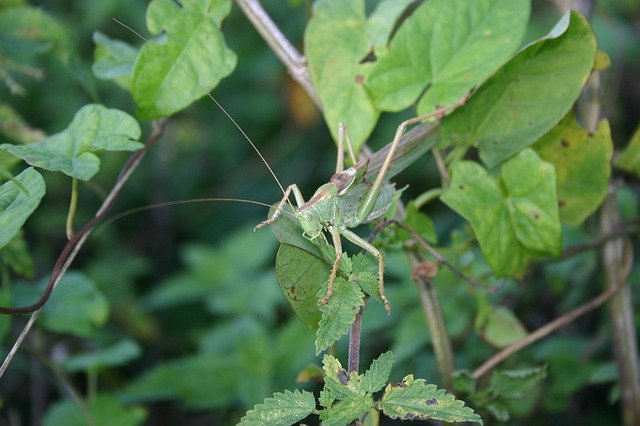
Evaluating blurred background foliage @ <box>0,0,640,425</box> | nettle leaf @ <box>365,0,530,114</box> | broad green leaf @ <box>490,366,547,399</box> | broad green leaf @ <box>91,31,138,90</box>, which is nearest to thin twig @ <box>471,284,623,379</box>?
broad green leaf @ <box>490,366,547,399</box>

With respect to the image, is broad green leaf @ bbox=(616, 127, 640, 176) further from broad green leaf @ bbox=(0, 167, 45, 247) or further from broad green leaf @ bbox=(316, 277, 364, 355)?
broad green leaf @ bbox=(0, 167, 45, 247)

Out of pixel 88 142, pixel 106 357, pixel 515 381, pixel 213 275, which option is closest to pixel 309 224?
pixel 88 142

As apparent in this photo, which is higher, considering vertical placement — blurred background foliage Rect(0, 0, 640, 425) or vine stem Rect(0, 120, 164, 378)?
Answer: vine stem Rect(0, 120, 164, 378)

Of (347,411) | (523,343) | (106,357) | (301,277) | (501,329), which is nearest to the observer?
(347,411)

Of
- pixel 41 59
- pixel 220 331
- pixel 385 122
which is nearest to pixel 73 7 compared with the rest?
pixel 41 59

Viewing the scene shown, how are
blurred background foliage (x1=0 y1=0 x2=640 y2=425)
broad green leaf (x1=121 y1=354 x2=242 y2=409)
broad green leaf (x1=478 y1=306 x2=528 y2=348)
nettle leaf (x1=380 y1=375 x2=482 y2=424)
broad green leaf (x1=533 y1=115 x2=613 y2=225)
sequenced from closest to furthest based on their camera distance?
nettle leaf (x1=380 y1=375 x2=482 y2=424) → broad green leaf (x1=533 y1=115 x2=613 y2=225) → broad green leaf (x1=478 y1=306 x2=528 y2=348) → blurred background foliage (x1=0 y1=0 x2=640 y2=425) → broad green leaf (x1=121 y1=354 x2=242 y2=409)

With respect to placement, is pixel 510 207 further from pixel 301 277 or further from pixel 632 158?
pixel 301 277
